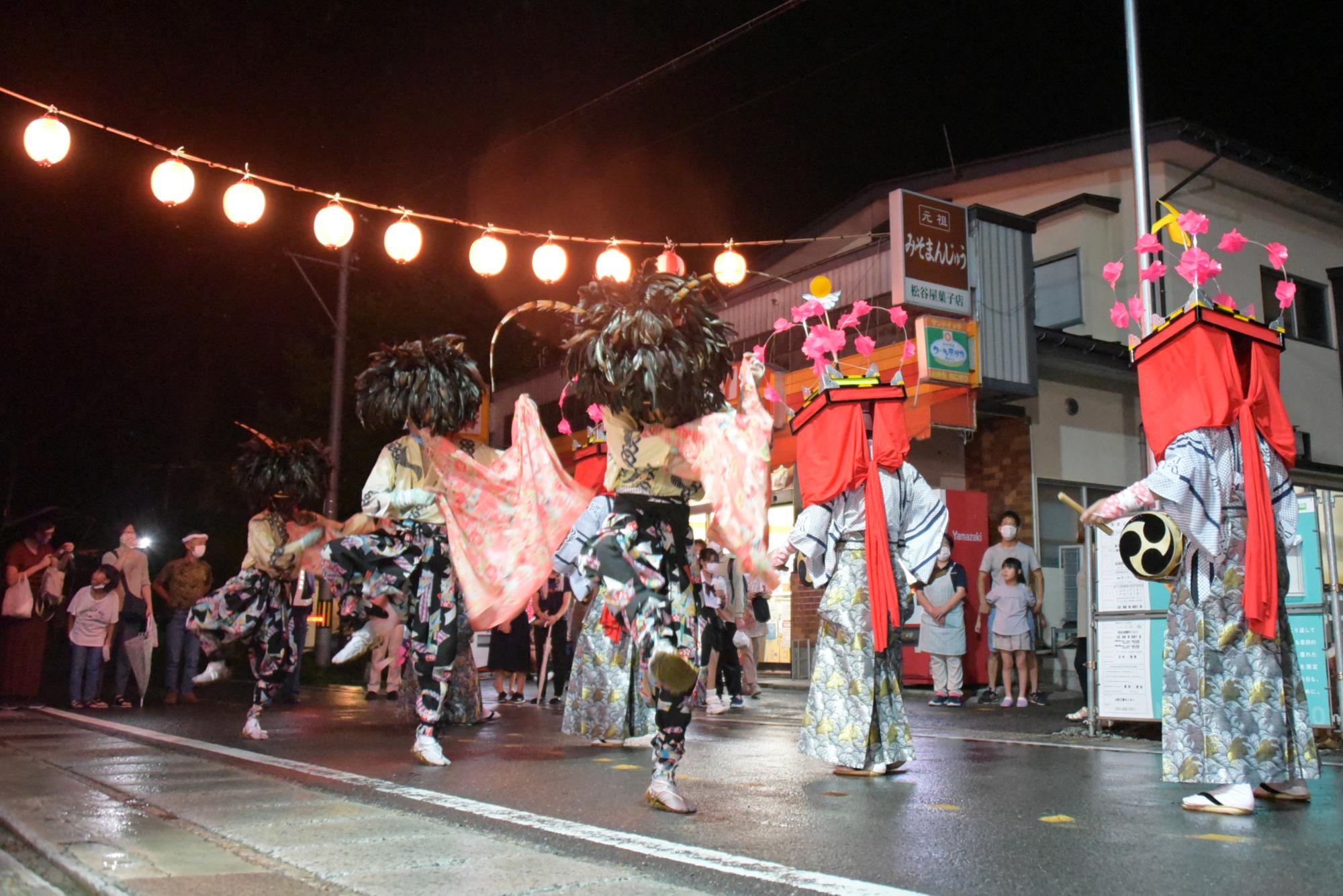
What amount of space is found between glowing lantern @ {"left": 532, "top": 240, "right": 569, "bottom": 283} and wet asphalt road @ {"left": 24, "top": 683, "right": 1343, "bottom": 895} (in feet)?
18.3

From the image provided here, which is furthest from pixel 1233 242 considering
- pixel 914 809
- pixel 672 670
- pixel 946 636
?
pixel 946 636

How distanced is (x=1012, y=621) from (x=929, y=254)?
5027mm

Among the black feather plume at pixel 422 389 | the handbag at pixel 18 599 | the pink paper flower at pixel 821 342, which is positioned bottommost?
the handbag at pixel 18 599

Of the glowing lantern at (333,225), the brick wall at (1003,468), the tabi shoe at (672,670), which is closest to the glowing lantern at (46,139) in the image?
the glowing lantern at (333,225)

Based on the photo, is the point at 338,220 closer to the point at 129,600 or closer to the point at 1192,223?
the point at 129,600

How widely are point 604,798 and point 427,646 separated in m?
1.99

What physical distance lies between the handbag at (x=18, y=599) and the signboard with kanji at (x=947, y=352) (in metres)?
10.4

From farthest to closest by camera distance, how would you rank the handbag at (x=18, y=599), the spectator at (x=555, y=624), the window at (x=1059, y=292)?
the window at (x=1059, y=292)
the spectator at (x=555, y=624)
the handbag at (x=18, y=599)

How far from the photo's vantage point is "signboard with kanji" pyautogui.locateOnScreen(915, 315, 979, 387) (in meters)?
13.4

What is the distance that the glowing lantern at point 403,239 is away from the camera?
12.1m

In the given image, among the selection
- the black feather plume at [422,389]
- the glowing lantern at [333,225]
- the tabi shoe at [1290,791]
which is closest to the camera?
the tabi shoe at [1290,791]

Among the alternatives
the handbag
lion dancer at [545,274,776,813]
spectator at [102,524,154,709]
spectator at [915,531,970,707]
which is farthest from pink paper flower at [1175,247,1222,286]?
the handbag

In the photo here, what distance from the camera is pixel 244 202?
11.2 m

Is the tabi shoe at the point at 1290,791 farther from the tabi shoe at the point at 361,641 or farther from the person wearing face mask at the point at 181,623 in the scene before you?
the person wearing face mask at the point at 181,623
